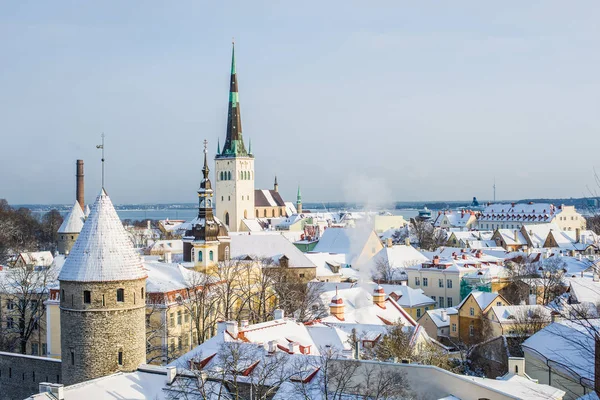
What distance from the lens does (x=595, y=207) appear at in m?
14.7

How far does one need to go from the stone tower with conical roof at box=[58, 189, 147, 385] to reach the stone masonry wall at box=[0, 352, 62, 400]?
221 centimetres

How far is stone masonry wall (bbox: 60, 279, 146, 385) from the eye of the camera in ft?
74.8

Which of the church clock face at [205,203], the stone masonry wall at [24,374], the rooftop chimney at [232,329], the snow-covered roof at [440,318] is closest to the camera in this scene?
the rooftop chimney at [232,329]

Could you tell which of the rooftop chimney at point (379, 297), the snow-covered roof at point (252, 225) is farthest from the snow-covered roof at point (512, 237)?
the rooftop chimney at point (379, 297)

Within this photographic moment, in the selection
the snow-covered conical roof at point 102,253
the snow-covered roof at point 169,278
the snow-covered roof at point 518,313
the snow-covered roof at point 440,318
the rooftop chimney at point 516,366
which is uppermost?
the snow-covered conical roof at point 102,253

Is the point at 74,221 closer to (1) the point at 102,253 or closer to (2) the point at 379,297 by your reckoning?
(2) the point at 379,297

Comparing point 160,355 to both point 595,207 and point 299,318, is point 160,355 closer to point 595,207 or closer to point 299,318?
point 299,318

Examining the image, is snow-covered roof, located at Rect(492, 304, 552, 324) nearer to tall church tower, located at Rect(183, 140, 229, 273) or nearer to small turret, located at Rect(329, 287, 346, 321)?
small turret, located at Rect(329, 287, 346, 321)

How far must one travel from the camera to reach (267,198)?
4956 inches

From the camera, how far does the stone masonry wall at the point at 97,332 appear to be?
22.8 meters

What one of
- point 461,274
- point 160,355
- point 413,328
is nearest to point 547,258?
point 461,274

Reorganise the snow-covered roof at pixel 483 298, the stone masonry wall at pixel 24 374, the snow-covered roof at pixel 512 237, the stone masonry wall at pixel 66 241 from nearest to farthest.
Result: the stone masonry wall at pixel 24 374, the snow-covered roof at pixel 483 298, the stone masonry wall at pixel 66 241, the snow-covered roof at pixel 512 237

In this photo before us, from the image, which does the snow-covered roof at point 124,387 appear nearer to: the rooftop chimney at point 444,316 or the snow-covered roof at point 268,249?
the rooftop chimney at point 444,316

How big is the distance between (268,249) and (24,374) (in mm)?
32609
